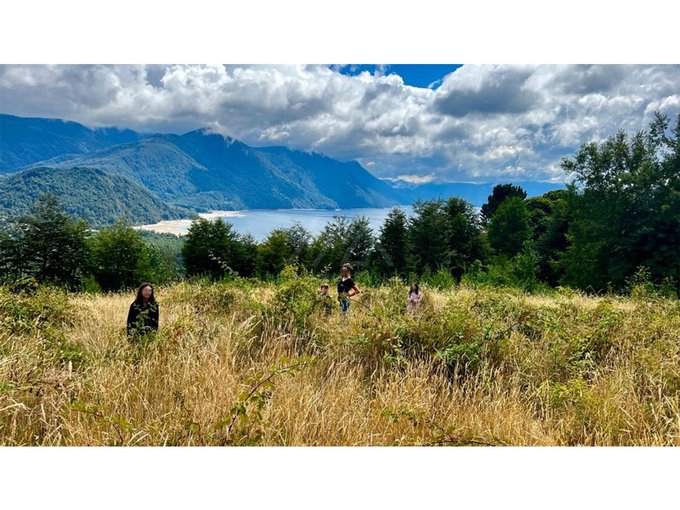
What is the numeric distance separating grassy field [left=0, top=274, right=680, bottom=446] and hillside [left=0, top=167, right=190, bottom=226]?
991 centimetres

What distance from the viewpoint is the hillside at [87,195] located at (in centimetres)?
1357

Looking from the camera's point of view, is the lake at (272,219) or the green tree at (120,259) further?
the lake at (272,219)

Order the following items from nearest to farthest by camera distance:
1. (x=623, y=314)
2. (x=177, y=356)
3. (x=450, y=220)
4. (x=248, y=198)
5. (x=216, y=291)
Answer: (x=177, y=356) < (x=623, y=314) < (x=216, y=291) < (x=450, y=220) < (x=248, y=198)

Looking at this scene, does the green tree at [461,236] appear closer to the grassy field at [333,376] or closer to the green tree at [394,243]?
the green tree at [394,243]

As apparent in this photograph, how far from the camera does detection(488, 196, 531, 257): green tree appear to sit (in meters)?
28.1

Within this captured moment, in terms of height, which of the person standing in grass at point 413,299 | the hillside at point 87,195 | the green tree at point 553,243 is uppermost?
the hillside at point 87,195

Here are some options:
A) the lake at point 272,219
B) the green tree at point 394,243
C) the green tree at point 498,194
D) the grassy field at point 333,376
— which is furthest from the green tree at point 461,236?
the grassy field at point 333,376

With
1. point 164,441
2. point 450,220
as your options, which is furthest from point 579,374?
point 450,220

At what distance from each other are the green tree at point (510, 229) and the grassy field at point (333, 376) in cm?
2469

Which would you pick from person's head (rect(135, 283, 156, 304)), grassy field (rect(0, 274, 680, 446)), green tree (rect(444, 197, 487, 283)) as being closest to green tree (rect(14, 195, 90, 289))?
grassy field (rect(0, 274, 680, 446))

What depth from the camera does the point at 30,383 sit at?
2.72 metres

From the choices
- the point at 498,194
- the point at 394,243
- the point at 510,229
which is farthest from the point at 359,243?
the point at 498,194

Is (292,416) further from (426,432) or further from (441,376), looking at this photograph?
(441,376)

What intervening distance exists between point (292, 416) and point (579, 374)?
252cm
